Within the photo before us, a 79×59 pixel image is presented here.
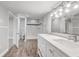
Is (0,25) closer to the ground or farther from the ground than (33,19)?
closer to the ground

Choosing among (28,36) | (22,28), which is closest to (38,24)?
(28,36)

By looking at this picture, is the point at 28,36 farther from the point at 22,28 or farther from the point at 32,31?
the point at 22,28

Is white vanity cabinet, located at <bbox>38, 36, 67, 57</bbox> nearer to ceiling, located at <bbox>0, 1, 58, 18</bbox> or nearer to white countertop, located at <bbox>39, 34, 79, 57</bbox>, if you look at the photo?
white countertop, located at <bbox>39, 34, 79, 57</bbox>

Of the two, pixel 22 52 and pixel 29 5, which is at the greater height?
pixel 29 5

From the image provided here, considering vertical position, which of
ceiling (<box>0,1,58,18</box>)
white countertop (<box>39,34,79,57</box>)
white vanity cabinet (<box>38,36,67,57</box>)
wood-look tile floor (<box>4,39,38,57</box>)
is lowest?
wood-look tile floor (<box>4,39,38,57</box>)

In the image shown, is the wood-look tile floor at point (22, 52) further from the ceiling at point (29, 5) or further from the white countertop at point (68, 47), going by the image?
the white countertop at point (68, 47)

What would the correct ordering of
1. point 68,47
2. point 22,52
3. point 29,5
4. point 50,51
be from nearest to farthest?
point 68,47
point 50,51
point 29,5
point 22,52

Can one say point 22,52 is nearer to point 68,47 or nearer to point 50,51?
point 50,51

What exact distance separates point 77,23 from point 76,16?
0.44 ft

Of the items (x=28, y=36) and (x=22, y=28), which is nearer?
(x=28, y=36)

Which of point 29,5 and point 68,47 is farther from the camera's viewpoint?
point 29,5

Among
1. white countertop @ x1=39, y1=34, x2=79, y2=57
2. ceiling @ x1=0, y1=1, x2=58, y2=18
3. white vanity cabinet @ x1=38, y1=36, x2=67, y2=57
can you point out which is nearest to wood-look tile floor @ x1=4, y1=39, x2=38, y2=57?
white vanity cabinet @ x1=38, y1=36, x2=67, y2=57

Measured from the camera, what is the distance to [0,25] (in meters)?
3.13

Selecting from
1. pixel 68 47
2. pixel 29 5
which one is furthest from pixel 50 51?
pixel 29 5
